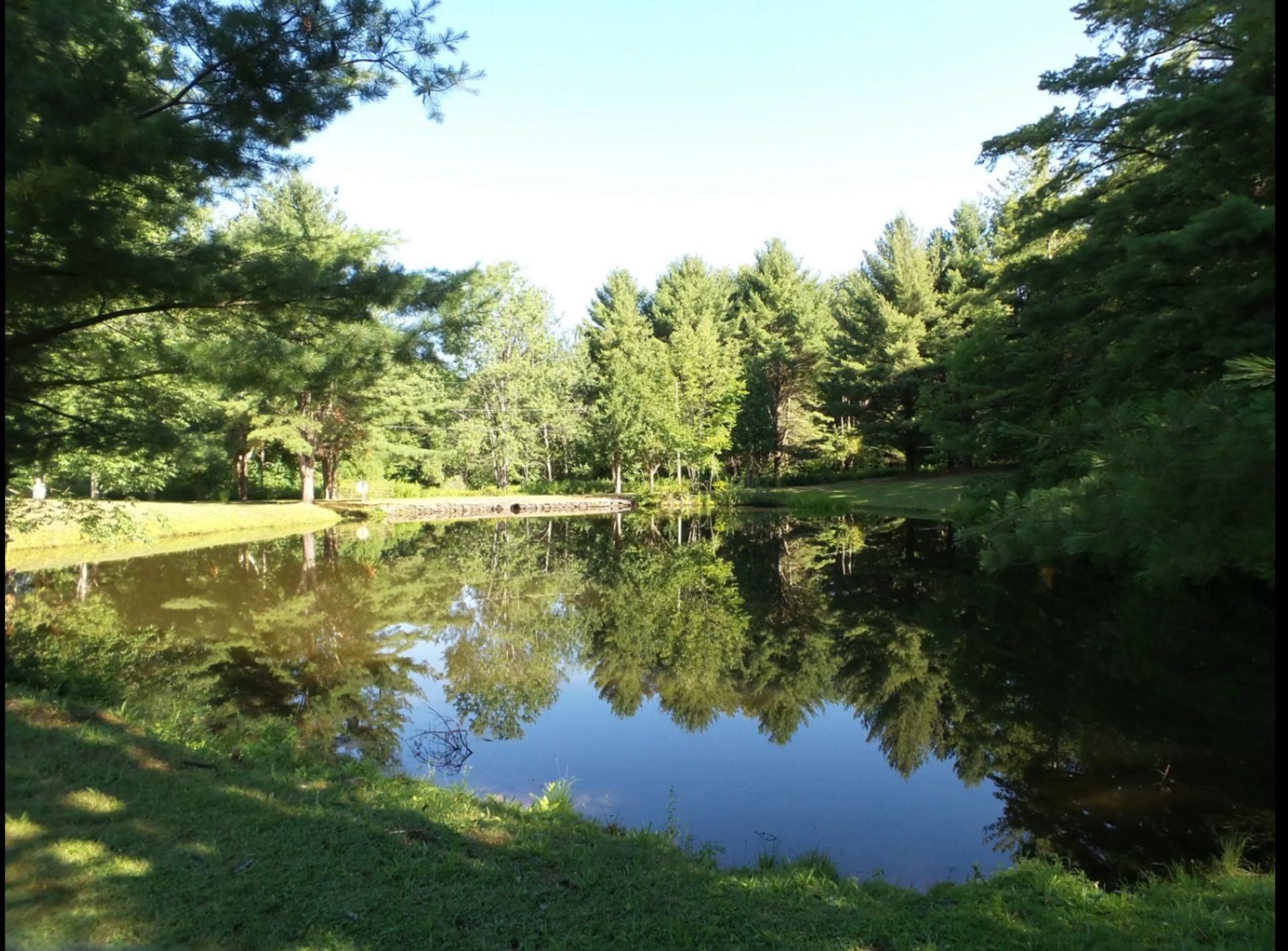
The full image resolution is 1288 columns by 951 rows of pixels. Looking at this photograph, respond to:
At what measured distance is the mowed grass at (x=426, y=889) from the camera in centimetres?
296

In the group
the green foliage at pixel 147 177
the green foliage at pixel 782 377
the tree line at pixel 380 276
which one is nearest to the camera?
the tree line at pixel 380 276

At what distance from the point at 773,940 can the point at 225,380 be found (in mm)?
5124

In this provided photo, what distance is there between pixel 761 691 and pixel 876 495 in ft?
78.1

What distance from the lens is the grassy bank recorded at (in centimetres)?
900

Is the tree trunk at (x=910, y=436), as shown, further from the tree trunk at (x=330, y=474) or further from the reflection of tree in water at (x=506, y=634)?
the tree trunk at (x=330, y=474)

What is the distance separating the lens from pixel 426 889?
10.9ft

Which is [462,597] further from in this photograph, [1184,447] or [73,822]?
[1184,447]

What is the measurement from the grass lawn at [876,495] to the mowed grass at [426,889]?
22.2 metres

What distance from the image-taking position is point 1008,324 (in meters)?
14.8

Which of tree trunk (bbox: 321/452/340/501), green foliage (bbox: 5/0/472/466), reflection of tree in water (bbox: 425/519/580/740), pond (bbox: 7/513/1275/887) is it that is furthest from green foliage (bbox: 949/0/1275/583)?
tree trunk (bbox: 321/452/340/501)

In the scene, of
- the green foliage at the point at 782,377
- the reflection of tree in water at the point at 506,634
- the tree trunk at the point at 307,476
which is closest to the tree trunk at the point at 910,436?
the green foliage at the point at 782,377

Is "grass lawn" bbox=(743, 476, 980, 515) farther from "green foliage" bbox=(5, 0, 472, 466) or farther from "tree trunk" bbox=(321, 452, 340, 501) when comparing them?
"green foliage" bbox=(5, 0, 472, 466)

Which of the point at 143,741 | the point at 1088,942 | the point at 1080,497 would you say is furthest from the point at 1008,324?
the point at 143,741

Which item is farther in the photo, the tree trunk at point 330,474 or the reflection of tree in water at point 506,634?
the tree trunk at point 330,474
